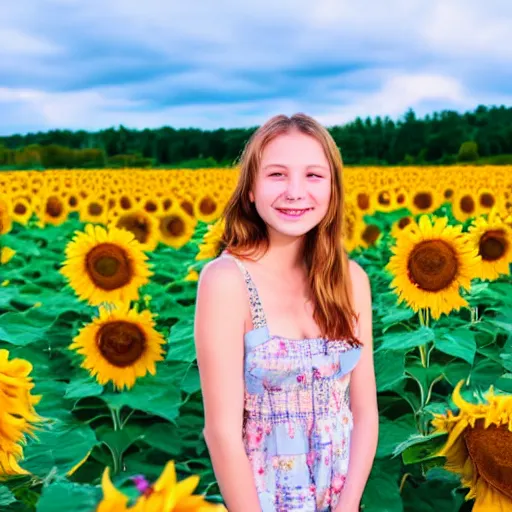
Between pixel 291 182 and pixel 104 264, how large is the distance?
2.75 m

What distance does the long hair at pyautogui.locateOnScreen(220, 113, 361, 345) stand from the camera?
7.38 feet

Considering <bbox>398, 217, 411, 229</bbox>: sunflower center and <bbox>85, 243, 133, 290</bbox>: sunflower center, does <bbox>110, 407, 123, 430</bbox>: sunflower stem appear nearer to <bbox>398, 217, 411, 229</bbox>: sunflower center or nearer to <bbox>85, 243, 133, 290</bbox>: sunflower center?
<bbox>85, 243, 133, 290</bbox>: sunflower center

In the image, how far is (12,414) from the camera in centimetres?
213

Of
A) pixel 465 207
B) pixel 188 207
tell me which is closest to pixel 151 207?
pixel 188 207

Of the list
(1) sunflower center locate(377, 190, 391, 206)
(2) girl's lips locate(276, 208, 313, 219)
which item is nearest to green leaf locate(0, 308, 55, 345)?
(2) girl's lips locate(276, 208, 313, 219)

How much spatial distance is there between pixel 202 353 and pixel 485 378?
248 centimetres

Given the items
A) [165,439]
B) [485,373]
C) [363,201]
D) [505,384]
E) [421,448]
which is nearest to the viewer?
[421,448]

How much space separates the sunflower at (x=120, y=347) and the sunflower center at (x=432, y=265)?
1461 millimetres

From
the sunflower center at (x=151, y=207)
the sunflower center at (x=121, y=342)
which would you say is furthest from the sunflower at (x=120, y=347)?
the sunflower center at (x=151, y=207)

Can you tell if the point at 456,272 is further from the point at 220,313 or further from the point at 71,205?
the point at 71,205

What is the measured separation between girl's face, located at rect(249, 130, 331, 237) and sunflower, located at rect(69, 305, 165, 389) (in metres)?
1.86

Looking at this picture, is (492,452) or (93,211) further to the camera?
(93,211)

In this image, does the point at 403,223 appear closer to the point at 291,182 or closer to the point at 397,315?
the point at 397,315

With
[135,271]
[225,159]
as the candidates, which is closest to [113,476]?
[135,271]
